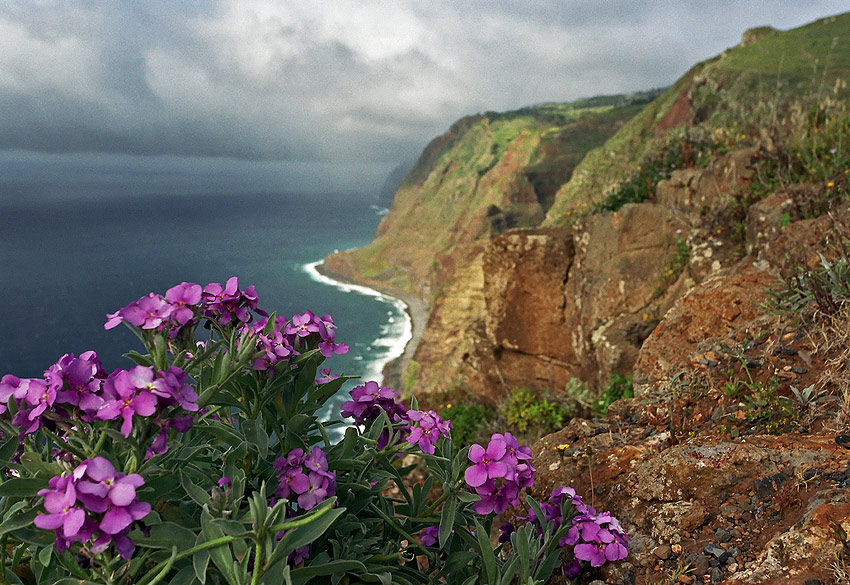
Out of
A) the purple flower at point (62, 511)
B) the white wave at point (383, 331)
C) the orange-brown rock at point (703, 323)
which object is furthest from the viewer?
the white wave at point (383, 331)

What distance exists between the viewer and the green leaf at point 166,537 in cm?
139

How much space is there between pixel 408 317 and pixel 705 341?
3368 inches

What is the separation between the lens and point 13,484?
1.40 m

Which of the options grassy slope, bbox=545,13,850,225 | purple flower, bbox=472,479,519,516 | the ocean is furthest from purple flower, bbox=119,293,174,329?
the ocean

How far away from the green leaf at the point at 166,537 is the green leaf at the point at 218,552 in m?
0.08

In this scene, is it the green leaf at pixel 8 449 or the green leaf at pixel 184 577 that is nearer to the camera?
the green leaf at pixel 184 577

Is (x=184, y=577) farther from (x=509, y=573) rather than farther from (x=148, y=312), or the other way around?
(x=509, y=573)

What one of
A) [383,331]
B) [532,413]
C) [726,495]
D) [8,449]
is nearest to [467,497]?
[8,449]

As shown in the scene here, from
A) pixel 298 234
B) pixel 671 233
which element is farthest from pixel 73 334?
pixel 298 234

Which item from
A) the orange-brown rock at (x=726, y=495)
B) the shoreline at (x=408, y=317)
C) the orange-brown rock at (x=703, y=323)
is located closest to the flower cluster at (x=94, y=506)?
the orange-brown rock at (x=726, y=495)

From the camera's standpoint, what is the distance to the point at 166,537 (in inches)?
56.6

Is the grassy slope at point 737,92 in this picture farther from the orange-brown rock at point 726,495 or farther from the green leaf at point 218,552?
the green leaf at point 218,552

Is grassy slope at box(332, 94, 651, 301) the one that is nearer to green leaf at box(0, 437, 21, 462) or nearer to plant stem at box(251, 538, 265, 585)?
green leaf at box(0, 437, 21, 462)

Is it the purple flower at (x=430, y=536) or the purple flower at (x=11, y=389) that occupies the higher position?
the purple flower at (x=11, y=389)
